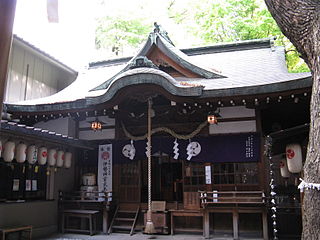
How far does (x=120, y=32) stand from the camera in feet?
74.8

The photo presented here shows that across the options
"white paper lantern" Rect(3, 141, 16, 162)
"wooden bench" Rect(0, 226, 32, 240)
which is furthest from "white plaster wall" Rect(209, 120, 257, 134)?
"wooden bench" Rect(0, 226, 32, 240)

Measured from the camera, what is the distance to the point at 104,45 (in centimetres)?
2395

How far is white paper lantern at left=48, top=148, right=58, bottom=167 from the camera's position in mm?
9380

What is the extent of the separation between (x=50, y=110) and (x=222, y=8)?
12527 mm

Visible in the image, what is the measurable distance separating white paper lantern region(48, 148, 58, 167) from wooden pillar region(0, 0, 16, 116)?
7.79 m

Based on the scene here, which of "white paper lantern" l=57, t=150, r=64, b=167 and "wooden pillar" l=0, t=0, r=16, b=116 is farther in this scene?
"white paper lantern" l=57, t=150, r=64, b=167

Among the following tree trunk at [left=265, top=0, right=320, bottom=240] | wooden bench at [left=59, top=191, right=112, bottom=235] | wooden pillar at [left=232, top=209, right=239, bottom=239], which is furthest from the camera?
wooden bench at [left=59, top=191, right=112, bottom=235]

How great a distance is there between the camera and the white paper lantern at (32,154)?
859cm

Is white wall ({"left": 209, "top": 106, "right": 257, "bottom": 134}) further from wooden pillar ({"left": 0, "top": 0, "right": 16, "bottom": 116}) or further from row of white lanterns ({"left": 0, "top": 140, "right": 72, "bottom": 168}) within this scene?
wooden pillar ({"left": 0, "top": 0, "right": 16, "bottom": 116})

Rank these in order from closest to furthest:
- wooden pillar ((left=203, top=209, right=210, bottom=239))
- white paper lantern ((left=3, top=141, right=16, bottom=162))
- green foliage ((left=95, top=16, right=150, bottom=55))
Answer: white paper lantern ((left=3, top=141, right=16, bottom=162)) → wooden pillar ((left=203, top=209, right=210, bottom=239)) → green foliage ((left=95, top=16, right=150, bottom=55))

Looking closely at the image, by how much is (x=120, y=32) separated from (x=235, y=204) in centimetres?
1746

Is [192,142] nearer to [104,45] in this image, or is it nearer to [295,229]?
[295,229]

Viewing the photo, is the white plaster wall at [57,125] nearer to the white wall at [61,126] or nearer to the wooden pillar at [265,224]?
the white wall at [61,126]

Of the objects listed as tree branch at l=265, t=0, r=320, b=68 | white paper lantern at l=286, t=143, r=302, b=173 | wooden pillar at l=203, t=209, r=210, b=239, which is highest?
tree branch at l=265, t=0, r=320, b=68
